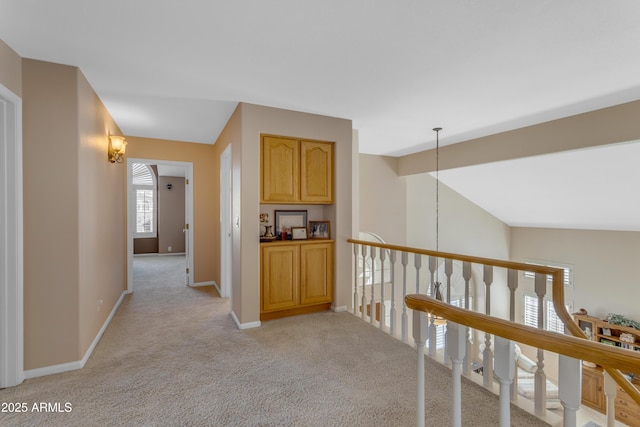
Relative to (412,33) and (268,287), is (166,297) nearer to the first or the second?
(268,287)

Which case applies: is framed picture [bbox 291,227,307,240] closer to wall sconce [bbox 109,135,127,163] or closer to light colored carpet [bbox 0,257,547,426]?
light colored carpet [bbox 0,257,547,426]

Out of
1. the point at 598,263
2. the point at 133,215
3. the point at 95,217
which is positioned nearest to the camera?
the point at 95,217

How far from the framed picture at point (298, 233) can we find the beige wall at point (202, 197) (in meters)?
1.77

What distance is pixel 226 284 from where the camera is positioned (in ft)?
14.3

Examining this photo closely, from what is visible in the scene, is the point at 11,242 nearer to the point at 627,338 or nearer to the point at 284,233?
the point at 284,233

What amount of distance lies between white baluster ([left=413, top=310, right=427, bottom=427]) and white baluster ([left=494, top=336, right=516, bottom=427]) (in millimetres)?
260

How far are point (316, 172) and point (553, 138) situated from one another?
289cm

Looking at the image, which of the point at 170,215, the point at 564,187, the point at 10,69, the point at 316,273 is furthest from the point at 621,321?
the point at 170,215

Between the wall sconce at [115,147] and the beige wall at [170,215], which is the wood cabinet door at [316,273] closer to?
the wall sconce at [115,147]

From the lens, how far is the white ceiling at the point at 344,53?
67.4 inches

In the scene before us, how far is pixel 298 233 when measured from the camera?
362 centimetres

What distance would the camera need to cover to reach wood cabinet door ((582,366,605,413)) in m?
5.47

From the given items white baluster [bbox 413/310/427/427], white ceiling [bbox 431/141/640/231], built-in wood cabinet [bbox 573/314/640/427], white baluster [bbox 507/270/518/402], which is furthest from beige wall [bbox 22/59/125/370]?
built-in wood cabinet [bbox 573/314/640/427]

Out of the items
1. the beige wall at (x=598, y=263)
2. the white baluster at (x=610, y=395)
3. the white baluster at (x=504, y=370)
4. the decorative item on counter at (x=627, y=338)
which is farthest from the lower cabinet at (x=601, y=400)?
the white baluster at (x=504, y=370)
